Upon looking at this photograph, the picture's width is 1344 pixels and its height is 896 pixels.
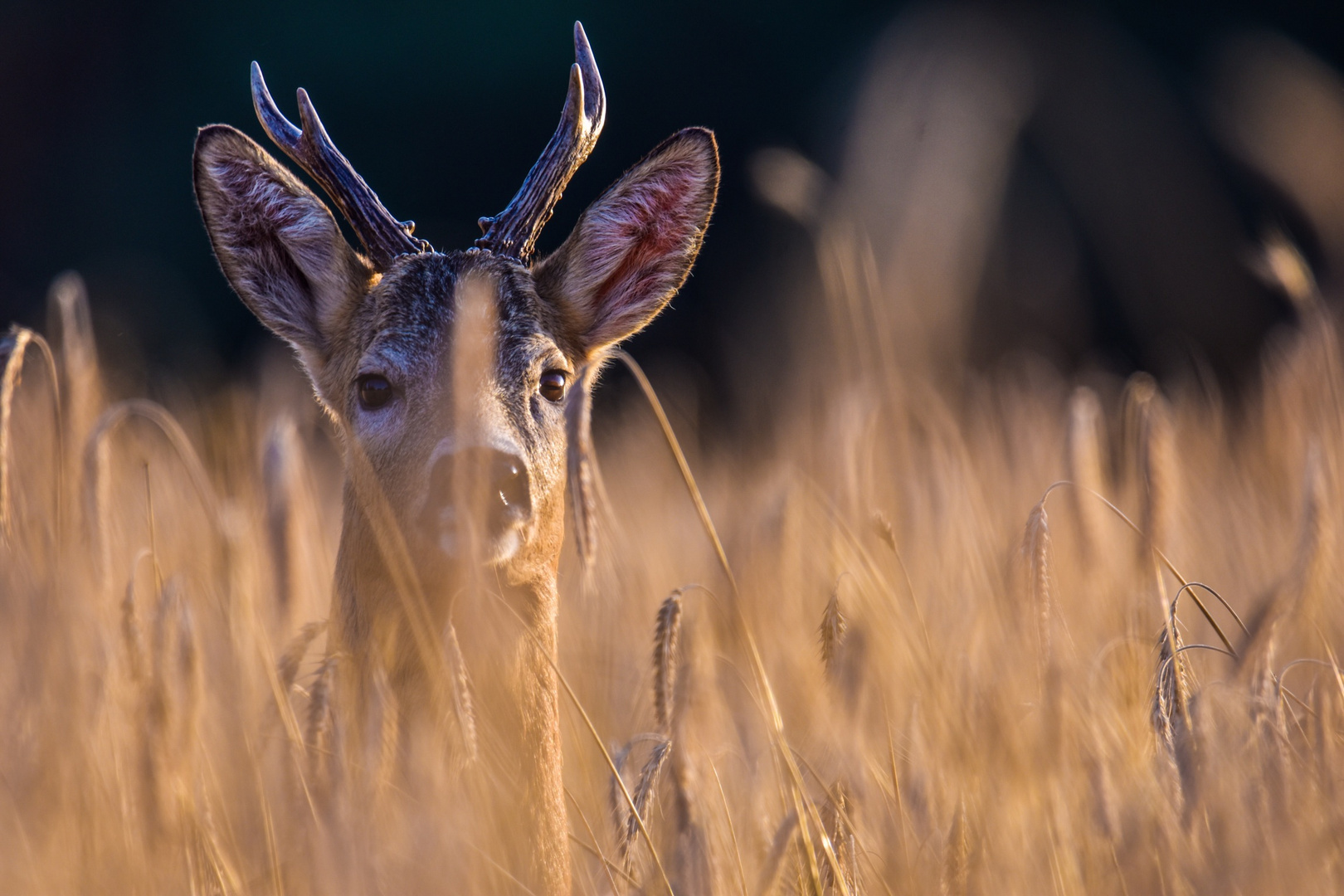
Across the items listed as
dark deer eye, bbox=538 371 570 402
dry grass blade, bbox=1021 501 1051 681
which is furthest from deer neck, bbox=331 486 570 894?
dry grass blade, bbox=1021 501 1051 681

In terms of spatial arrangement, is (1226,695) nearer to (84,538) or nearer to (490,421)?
(490,421)

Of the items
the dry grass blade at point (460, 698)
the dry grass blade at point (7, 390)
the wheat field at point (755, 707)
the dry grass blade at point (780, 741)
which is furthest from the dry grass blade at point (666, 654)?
the dry grass blade at point (7, 390)

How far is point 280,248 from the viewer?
3.93 meters

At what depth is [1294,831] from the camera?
1980 mm

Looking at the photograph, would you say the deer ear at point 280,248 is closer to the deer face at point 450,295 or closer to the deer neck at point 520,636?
the deer face at point 450,295

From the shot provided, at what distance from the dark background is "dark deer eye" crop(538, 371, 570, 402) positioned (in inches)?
299

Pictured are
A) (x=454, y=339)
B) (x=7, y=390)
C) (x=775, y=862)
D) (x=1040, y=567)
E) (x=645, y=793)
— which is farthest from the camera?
(x=454, y=339)

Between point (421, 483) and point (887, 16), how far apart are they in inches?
402

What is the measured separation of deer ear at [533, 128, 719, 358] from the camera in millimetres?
3900

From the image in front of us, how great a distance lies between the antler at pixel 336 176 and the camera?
147 inches

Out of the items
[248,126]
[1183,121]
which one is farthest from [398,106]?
[1183,121]

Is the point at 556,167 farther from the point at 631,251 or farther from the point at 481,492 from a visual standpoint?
the point at 481,492

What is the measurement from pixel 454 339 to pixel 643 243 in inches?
50.1

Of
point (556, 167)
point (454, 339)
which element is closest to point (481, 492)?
point (454, 339)
